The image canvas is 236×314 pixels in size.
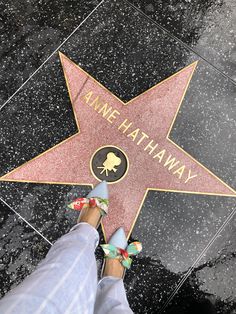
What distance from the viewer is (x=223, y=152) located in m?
1.58

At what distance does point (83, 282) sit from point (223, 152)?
2.45ft

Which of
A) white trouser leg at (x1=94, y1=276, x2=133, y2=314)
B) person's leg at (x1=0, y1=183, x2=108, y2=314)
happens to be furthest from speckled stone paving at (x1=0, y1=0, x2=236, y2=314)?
person's leg at (x1=0, y1=183, x2=108, y2=314)

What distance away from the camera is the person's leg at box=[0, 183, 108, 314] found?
0.96 meters

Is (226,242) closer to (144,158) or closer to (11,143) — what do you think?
(144,158)

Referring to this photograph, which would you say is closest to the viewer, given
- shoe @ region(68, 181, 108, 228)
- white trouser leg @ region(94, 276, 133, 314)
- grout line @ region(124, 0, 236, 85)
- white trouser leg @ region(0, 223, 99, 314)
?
white trouser leg @ region(0, 223, 99, 314)

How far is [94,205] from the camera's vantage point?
4.96 feet

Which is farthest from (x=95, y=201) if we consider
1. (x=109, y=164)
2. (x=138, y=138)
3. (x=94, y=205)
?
(x=138, y=138)

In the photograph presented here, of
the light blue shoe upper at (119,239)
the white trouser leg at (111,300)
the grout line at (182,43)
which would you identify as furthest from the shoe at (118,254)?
the grout line at (182,43)

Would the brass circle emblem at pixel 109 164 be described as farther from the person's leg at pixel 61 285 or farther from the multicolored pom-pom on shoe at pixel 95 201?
the person's leg at pixel 61 285

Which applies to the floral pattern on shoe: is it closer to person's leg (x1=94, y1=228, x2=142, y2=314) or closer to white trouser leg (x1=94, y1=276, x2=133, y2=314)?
person's leg (x1=94, y1=228, x2=142, y2=314)

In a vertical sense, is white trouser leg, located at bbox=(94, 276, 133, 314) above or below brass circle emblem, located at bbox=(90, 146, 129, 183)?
below

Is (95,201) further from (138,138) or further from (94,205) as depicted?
(138,138)

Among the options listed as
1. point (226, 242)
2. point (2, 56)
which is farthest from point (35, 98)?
point (226, 242)

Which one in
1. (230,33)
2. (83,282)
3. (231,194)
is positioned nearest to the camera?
(83,282)
